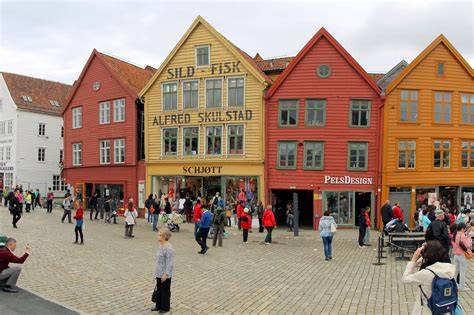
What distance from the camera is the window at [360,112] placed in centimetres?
2531

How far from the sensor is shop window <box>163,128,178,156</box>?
29.3m

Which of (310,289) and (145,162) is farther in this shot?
(145,162)

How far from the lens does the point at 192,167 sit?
93.6ft

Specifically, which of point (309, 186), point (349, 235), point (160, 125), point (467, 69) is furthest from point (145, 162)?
point (467, 69)

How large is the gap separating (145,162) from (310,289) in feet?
71.6

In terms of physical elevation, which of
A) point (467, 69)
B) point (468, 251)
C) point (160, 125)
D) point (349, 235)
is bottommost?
point (349, 235)

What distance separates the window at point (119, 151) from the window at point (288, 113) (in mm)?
12402

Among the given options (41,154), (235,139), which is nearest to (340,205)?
(235,139)

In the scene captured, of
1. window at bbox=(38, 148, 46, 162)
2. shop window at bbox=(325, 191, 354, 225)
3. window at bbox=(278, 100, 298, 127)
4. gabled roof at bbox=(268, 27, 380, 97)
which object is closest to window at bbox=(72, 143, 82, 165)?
window at bbox=(38, 148, 46, 162)

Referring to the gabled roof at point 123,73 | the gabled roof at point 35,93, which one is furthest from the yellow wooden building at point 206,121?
the gabled roof at point 35,93

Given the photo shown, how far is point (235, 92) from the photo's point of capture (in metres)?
27.6

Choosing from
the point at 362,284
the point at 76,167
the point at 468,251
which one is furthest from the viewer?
the point at 76,167

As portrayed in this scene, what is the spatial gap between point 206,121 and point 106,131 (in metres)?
9.01

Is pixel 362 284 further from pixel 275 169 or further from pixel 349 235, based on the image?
pixel 275 169
